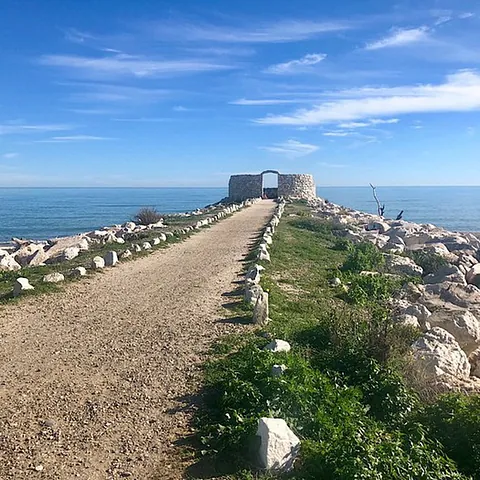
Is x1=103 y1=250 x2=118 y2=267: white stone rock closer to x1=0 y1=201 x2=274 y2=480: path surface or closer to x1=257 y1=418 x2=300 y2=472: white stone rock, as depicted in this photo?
x1=0 y1=201 x2=274 y2=480: path surface

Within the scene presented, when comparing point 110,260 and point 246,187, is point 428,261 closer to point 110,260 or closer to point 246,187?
→ point 110,260

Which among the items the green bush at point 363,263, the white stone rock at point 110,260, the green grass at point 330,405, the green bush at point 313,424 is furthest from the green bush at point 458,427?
the white stone rock at point 110,260

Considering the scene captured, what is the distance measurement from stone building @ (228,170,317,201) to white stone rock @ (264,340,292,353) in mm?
49707

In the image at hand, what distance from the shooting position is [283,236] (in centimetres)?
2436

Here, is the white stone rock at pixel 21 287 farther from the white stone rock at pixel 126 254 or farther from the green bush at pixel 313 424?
the green bush at pixel 313 424

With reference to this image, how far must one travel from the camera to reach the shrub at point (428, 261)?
19.9 meters

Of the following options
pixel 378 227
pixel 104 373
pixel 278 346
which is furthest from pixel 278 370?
pixel 378 227

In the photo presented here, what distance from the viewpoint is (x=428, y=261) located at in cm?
2094

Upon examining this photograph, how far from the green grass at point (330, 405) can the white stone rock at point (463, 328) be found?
1434 mm

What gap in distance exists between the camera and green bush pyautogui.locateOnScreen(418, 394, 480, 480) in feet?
19.6

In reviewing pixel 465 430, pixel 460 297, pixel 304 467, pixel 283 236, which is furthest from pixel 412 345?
pixel 283 236

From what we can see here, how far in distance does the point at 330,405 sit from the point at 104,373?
342 cm

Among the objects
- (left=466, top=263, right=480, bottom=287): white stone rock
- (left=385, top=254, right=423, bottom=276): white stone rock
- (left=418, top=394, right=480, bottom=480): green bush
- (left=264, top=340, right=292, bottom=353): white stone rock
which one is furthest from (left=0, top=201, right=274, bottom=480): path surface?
(left=466, top=263, right=480, bottom=287): white stone rock

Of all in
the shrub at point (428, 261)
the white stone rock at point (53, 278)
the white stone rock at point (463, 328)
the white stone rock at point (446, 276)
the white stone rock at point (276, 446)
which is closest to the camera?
the white stone rock at point (276, 446)
